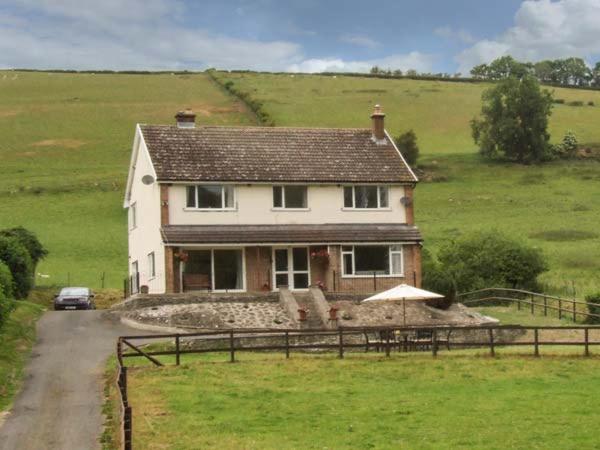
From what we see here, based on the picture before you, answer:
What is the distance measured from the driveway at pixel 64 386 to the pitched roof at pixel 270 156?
8.15 meters

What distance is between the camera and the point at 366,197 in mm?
49312

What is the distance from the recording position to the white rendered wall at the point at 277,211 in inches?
1850

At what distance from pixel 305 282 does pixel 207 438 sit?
26267 millimetres

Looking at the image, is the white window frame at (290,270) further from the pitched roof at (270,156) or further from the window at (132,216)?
the window at (132,216)

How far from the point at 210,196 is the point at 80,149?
59.0 meters

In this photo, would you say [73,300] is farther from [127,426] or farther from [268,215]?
[127,426]

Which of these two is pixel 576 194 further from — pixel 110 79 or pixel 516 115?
pixel 110 79

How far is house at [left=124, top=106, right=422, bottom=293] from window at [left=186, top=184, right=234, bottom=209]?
1.7 inches

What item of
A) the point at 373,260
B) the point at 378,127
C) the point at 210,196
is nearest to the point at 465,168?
the point at 378,127

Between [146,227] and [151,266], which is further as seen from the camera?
[146,227]

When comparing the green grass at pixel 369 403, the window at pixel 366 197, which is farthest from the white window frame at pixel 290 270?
the green grass at pixel 369 403


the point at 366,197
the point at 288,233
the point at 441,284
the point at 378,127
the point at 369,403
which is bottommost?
the point at 369,403

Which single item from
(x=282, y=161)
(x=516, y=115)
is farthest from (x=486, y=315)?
(x=516, y=115)

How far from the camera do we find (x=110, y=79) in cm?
14162
